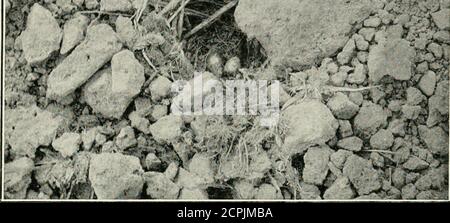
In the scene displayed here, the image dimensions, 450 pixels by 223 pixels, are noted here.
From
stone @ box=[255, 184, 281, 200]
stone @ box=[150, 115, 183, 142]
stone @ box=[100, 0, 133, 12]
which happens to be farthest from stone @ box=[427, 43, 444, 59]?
stone @ box=[100, 0, 133, 12]

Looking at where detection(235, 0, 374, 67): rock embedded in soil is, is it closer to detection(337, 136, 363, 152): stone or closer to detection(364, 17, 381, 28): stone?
→ detection(364, 17, 381, 28): stone

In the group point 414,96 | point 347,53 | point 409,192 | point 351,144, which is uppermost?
point 347,53

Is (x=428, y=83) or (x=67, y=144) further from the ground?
(x=428, y=83)

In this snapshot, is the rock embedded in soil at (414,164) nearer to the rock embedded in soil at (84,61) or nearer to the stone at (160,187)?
the stone at (160,187)

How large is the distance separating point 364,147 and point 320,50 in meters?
0.25

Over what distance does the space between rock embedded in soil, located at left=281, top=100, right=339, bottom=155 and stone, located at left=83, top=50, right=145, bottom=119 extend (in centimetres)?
36

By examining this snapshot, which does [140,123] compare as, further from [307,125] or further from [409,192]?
[409,192]

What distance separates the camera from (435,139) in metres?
1.48

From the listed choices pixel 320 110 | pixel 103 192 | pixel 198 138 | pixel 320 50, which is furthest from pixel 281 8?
pixel 103 192

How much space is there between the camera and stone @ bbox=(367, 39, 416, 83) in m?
1.47

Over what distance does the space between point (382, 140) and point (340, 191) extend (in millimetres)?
155

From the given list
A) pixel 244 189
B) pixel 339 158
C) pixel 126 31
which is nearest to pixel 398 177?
pixel 339 158

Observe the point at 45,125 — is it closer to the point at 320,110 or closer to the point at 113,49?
the point at 113,49

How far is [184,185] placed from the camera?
1.48 m
